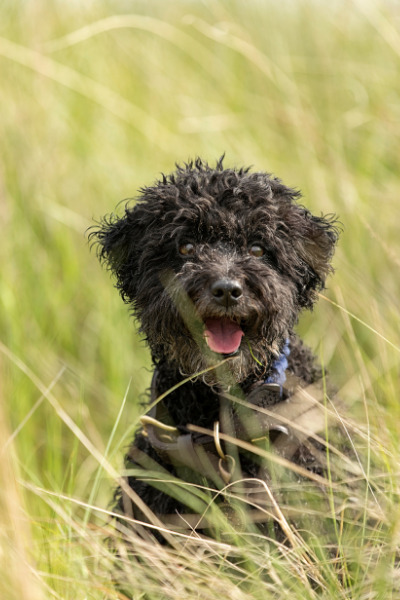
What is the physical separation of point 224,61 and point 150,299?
4118mm

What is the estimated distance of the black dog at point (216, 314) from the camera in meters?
3.65

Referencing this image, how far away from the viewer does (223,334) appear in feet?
12.3

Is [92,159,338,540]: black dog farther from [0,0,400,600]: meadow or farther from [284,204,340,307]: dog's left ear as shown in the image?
[0,0,400,600]: meadow

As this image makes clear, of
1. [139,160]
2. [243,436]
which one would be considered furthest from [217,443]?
[139,160]

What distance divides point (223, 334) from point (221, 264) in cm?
34

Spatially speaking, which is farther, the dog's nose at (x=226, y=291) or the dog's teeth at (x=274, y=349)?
the dog's teeth at (x=274, y=349)

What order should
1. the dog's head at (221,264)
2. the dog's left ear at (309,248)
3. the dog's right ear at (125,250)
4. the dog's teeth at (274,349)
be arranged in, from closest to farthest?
1. the dog's head at (221,264)
2. the dog's teeth at (274,349)
3. the dog's left ear at (309,248)
4. the dog's right ear at (125,250)

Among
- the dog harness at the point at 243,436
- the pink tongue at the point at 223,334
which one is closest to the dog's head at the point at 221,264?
the pink tongue at the point at 223,334

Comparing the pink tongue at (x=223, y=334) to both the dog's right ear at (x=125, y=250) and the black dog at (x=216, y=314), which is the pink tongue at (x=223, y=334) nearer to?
the black dog at (x=216, y=314)

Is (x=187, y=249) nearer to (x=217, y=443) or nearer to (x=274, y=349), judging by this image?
(x=274, y=349)

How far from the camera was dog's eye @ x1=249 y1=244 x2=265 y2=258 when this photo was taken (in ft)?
12.6

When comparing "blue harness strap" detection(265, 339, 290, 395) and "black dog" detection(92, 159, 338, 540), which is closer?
"black dog" detection(92, 159, 338, 540)

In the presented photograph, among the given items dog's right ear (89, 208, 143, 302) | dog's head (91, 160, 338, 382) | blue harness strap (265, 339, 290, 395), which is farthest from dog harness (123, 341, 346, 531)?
dog's right ear (89, 208, 143, 302)

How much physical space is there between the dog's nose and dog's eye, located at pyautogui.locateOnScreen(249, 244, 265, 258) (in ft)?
1.28
